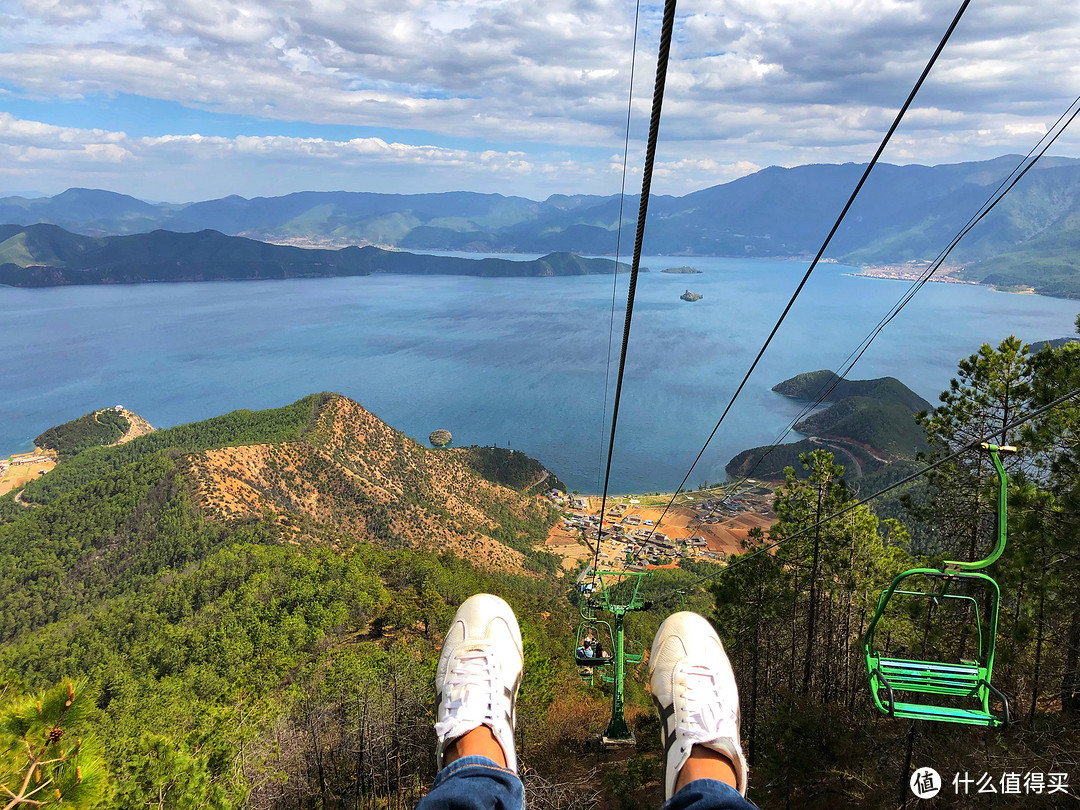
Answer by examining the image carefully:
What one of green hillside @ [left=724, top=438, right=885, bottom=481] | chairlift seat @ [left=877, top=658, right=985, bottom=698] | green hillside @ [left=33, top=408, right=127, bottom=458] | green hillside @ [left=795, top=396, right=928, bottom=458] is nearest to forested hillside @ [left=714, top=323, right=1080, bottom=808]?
chairlift seat @ [left=877, top=658, right=985, bottom=698]

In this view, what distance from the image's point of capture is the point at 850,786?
836cm

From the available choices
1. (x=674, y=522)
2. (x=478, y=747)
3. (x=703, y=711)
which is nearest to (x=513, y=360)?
(x=674, y=522)

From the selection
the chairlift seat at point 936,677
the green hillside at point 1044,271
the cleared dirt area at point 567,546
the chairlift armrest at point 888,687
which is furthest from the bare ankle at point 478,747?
the green hillside at point 1044,271

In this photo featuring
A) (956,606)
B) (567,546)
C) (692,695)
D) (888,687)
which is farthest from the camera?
(567,546)

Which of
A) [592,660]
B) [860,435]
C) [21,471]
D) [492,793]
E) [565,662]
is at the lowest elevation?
[21,471]

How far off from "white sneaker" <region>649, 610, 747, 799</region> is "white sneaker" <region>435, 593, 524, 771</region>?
0.81m

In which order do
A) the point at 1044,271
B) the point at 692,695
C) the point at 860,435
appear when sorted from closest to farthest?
the point at 692,695, the point at 860,435, the point at 1044,271

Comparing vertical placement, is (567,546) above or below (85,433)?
below

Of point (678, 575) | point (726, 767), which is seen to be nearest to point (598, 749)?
point (726, 767)

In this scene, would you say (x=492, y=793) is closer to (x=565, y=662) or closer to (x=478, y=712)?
(x=478, y=712)

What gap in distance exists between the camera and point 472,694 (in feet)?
9.78

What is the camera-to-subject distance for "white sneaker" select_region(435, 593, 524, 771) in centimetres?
282

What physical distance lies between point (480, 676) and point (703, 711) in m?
1.18

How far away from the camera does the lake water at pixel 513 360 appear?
85.2 m
